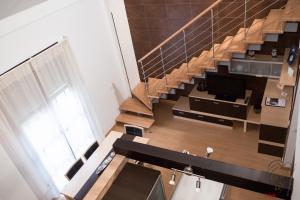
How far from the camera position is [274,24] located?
4141 mm

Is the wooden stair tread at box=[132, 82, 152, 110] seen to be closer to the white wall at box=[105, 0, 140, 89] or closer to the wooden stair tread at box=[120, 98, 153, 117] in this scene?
the wooden stair tread at box=[120, 98, 153, 117]

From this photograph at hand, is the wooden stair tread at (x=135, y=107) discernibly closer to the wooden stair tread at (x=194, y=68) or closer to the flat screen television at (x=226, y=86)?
the wooden stair tread at (x=194, y=68)

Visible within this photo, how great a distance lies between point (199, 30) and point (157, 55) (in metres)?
1.13

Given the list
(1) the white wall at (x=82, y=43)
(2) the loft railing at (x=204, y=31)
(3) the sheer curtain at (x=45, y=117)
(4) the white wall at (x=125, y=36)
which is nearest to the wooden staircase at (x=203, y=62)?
(2) the loft railing at (x=204, y=31)

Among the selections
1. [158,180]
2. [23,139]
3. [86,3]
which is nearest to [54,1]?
[86,3]

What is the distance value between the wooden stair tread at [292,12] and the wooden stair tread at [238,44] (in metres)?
0.67

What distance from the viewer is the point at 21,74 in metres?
3.88

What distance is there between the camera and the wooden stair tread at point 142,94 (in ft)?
19.3

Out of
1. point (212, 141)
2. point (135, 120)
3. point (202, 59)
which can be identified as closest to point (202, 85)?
point (202, 59)

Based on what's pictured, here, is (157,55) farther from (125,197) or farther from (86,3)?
(125,197)

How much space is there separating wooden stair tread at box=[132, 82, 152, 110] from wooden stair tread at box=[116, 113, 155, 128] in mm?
306

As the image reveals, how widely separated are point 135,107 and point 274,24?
10.6 feet

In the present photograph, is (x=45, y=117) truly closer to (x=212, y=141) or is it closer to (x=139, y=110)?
(x=139, y=110)

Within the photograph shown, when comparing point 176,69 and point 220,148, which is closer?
point 220,148
